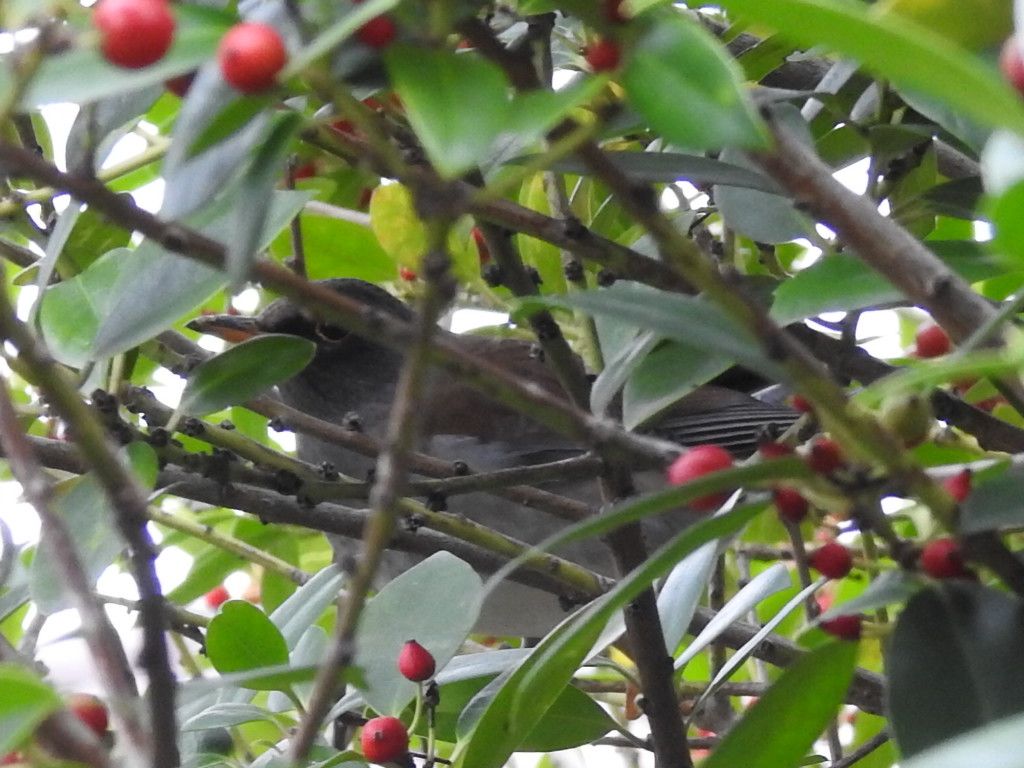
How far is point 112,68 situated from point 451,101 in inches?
7.9

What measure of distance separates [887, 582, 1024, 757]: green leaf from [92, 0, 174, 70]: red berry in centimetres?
57

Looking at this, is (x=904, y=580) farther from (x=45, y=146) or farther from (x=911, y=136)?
(x=45, y=146)

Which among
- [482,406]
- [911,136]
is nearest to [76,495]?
[911,136]

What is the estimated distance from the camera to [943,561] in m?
0.88

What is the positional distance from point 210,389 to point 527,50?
21.6 inches

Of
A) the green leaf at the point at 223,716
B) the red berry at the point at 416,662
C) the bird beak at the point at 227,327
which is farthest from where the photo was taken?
the bird beak at the point at 227,327

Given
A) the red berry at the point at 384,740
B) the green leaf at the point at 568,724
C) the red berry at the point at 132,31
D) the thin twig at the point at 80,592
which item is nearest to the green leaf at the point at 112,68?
the red berry at the point at 132,31

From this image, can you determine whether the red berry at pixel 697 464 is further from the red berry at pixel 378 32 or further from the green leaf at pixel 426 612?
the green leaf at pixel 426 612

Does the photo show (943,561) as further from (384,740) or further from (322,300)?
(384,740)

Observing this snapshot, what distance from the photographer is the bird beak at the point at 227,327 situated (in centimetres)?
231

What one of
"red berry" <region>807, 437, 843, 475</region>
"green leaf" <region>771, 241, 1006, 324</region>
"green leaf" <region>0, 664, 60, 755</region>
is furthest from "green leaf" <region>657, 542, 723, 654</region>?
"green leaf" <region>0, 664, 60, 755</region>

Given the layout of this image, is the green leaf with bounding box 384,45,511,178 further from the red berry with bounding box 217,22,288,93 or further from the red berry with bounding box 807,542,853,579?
the red berry with bounding box 807,542,853,579

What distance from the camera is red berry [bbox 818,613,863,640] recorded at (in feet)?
3.15

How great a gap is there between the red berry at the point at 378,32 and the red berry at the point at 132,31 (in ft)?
0.39
